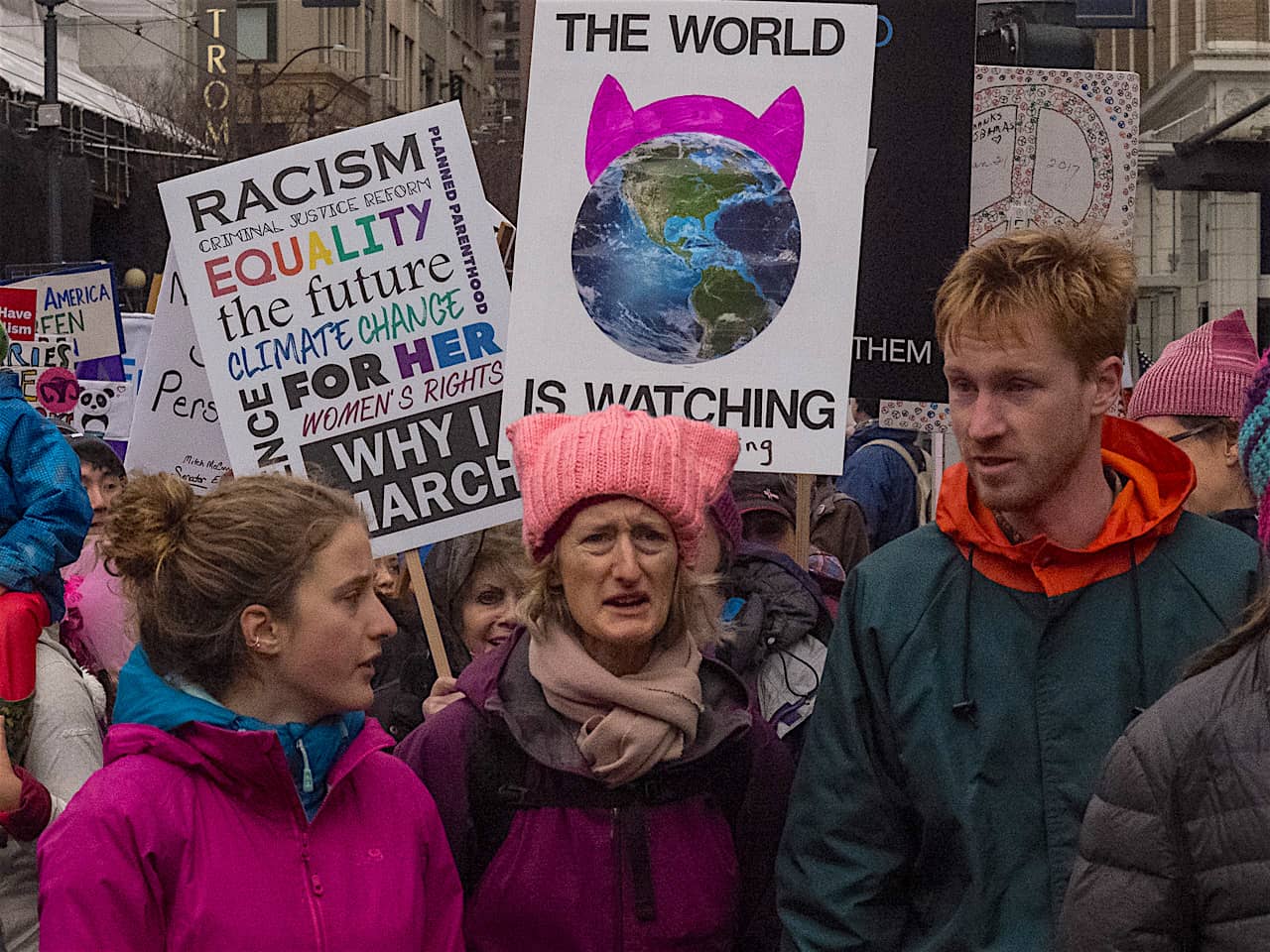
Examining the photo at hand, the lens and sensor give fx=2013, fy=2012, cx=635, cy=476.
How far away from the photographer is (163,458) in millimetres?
6758

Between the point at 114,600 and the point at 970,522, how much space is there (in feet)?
13.1

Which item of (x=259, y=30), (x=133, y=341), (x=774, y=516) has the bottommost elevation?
(x=774, y=516)

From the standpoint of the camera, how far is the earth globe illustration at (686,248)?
4.77 meters

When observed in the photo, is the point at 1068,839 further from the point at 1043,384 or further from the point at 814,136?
the point at 814,136

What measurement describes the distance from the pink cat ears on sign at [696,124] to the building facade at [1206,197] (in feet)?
121

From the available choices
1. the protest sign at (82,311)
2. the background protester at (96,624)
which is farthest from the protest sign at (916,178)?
the protest sign at (82,311)

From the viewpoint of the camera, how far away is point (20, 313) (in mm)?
12797

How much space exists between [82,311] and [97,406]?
99 centimetres

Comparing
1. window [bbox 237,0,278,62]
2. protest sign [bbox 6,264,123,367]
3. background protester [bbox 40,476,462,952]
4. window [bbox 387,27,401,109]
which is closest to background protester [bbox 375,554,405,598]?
background protester [bbox 40,476,462,952]

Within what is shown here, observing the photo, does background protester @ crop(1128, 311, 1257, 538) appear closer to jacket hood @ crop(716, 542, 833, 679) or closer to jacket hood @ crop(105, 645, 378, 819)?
jacket hood @ crop(716, 542, 833, 679)

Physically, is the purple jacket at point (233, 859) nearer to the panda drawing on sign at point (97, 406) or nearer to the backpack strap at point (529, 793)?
the backpack strap at point (529, 793)

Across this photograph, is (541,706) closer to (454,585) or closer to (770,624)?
(770,624)

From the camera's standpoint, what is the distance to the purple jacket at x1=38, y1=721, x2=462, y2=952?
2867 mm

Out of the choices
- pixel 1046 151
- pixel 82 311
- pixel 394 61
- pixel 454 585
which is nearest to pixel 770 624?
pixel 454 585
